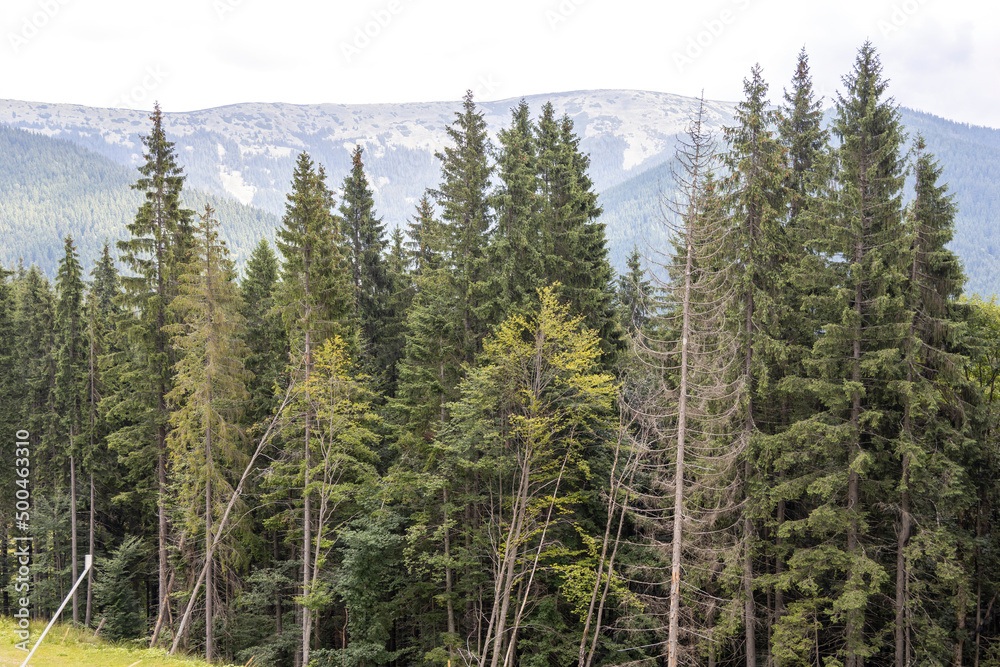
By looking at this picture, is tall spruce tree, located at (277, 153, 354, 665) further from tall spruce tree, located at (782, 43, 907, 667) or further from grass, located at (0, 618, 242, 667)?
tall spruce tree, located at (782, 43, 907, 667)

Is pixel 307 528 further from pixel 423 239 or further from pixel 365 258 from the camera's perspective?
pixel 365 258

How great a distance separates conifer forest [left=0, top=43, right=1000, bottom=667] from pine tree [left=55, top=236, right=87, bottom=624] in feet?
5.31

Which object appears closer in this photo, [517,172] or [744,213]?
[744,213]

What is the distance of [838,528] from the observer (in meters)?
16.5

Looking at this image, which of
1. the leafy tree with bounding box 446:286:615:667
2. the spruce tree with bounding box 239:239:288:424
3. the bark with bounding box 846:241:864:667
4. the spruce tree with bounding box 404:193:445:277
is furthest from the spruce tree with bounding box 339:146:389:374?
the bark with bounding box 846:241:864:667

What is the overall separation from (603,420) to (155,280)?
16703 millimetres

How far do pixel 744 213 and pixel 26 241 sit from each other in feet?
802

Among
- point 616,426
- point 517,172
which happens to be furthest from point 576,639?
point 517,172

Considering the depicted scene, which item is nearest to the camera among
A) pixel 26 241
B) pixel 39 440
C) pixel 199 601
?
pixel 199 601

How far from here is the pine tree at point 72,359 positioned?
89.1 feet

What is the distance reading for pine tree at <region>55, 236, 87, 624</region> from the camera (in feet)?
89.1

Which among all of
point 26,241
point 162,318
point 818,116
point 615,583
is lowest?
point 615,583

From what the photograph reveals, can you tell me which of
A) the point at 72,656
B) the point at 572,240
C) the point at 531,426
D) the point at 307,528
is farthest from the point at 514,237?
the point at 72,656

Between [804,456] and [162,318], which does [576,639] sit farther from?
[162,318]
